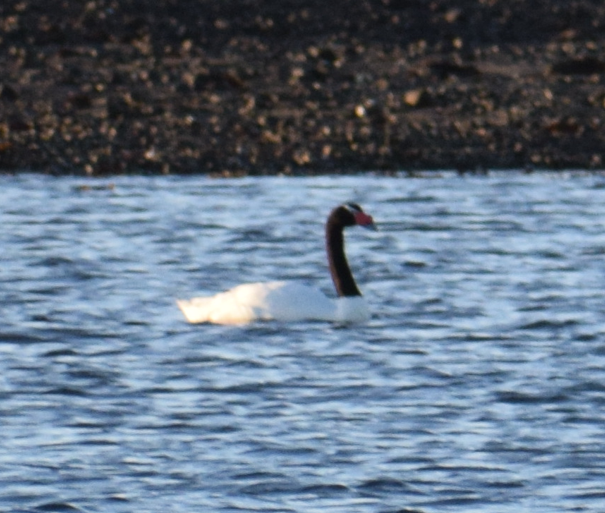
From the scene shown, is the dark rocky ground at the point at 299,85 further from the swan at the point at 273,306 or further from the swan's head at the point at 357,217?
the swan at the point at 273,306

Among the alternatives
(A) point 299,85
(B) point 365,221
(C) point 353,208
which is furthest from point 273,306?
(A) point 299,85

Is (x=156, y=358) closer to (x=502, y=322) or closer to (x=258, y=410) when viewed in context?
(x=258, y=410)

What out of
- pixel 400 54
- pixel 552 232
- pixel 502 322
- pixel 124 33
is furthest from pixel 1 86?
pixel 502 322

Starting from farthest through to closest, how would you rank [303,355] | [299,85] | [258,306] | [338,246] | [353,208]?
[299,85], [338,246], [353,208], [258,306], [303,355]

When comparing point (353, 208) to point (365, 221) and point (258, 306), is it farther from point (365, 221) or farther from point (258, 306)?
point (258, 306)

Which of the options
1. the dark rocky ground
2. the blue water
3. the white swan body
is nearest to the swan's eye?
the blue water

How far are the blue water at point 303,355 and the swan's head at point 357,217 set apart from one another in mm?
663

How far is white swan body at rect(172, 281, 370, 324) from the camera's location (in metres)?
13.1

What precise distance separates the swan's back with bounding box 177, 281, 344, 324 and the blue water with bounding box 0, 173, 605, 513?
11 cm

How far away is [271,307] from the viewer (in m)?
13.2

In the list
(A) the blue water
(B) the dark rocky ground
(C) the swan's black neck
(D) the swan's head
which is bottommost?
(A) the blue water

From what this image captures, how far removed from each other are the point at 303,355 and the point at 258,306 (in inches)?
46.3

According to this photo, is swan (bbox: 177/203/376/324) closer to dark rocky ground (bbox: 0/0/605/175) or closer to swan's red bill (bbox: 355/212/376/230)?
swan's red bill (bbox: 355/212/376/230)

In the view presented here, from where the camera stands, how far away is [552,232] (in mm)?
17406
